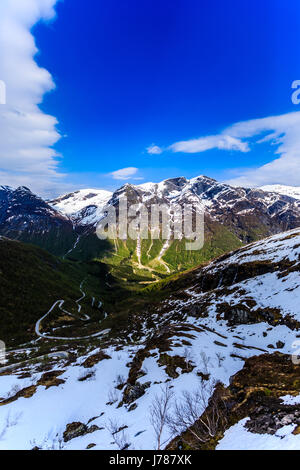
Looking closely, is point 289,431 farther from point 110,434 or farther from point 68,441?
point 68,441

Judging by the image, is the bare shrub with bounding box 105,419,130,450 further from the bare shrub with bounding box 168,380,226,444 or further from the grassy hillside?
the grassy hillside

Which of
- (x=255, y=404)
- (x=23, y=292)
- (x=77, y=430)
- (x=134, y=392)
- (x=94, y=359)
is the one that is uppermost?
(x=255, y=404)

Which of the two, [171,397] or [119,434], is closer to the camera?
[119,434]

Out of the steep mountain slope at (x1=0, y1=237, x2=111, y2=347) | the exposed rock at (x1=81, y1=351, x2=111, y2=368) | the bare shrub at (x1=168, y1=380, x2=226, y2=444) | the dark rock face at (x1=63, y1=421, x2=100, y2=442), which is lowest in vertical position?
the steep mountain slope at (x1=0, y1=237, x2=111, y2=347)

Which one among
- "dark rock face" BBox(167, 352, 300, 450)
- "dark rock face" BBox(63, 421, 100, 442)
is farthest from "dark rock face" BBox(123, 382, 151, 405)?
"dark rock face" BBox(167, 352, 300, 450)

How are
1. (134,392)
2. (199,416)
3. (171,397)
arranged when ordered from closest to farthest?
(199,416), (171,397), (134,392)

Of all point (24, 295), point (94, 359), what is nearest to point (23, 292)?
point (24, 295)

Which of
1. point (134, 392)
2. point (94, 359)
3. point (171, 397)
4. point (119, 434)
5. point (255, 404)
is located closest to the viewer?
point (255, 404)

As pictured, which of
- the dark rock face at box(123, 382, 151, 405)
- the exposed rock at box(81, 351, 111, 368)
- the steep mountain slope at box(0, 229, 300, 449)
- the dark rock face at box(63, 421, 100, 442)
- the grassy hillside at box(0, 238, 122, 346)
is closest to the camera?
the steep mountain slope at box(0, 229, 300, 449)

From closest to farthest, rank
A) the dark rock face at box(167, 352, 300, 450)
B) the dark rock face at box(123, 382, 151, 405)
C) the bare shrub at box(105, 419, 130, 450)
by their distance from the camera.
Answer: the dark rock face at box(167, 352, 300, 450), the bare shrub at box(105, 419, 130, 450), the dark rock face at box(123, 382, 151, 405)

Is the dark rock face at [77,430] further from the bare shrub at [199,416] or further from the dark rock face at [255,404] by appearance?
the dark rock face at [255,404]

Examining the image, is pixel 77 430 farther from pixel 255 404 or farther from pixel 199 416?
pixel 255 404

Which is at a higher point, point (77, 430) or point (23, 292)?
point (77, 430)
